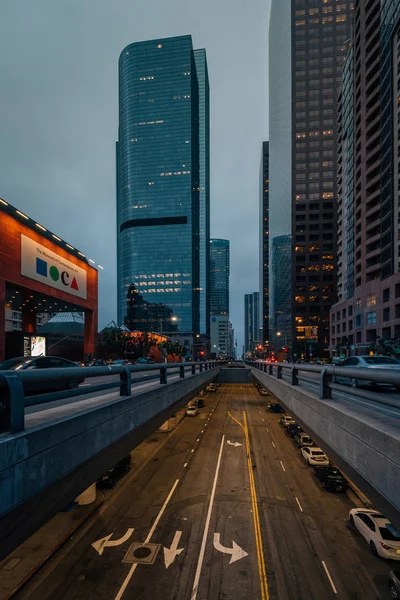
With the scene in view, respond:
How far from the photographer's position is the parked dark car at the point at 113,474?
21203 millimetres

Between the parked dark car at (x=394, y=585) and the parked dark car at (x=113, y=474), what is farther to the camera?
the parked dark car at (x=113, y=474)

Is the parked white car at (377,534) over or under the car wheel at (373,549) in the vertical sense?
over

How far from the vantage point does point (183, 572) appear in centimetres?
1283

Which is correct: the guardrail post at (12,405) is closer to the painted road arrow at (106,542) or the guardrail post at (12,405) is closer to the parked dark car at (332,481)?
the painted road arrow at (106,542)

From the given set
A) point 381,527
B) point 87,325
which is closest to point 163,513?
point 381,527

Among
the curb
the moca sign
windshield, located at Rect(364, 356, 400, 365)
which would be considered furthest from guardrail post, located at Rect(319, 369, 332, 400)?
the moca sign

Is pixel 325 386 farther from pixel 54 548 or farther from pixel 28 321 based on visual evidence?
pixel 28 321

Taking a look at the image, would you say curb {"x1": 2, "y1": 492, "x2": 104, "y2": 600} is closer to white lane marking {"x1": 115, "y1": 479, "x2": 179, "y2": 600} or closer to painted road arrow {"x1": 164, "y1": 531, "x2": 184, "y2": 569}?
white lane marking {"x1": 115, "y1": 479, "x2": 179, "y2": 600}

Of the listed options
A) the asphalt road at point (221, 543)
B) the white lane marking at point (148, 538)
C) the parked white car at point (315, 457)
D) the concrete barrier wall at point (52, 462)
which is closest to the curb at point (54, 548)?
the asphalt road at point (221, 543)

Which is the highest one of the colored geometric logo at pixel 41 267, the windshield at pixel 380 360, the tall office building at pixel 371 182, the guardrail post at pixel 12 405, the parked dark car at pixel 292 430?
the tall office building at pixel 371 182

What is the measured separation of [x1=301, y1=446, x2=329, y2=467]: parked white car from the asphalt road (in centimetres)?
87

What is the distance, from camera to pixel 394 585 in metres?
11.4

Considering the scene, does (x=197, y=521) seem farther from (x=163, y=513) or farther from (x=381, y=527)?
(x=381, y=527)

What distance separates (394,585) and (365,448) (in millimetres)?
10658
